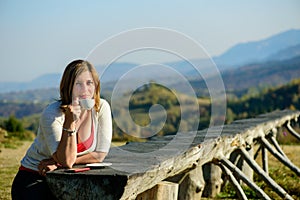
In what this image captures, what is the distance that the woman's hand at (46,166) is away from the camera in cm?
340

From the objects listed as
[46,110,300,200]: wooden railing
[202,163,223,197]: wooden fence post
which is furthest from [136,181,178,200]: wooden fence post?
[202,163,223,197]: wooden fence post

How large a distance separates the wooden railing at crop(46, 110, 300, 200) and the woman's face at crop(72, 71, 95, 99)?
50cm

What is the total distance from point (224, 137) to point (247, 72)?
101919 mm

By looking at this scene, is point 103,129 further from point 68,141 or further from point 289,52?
point 289,52

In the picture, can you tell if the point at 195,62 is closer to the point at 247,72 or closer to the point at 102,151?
the point at 102,151

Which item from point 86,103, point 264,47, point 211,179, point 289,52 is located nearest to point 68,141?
point 86,103

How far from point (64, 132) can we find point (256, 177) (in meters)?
5.42

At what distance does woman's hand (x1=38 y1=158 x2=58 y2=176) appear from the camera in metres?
3.40

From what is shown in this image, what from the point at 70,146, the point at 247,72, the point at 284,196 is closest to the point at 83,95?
the point at 70,146

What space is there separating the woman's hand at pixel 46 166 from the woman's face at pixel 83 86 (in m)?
0.45

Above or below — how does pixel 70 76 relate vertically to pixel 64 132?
above

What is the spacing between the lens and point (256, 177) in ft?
27.0

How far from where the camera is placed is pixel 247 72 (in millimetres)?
105688

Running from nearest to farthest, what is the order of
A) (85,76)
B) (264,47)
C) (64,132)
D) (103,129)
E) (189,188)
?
(64,132)
(85,76)
(103,129)
(189,188)
(264,47)
